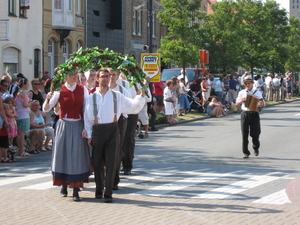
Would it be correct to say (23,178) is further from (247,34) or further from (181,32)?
(247,34)

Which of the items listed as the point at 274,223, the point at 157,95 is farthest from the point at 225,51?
the point at 274,223

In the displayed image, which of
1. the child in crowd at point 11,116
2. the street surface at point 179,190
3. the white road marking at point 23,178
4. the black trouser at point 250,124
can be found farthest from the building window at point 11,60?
the white road marking at point 23,178

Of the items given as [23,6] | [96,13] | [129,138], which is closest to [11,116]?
[129,138]

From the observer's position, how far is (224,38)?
3684 cm

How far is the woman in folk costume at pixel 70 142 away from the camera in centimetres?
808

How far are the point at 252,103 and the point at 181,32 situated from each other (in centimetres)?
1682

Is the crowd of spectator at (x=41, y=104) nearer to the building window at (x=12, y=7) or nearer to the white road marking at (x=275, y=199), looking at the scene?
the white road marking at (x=275, y=199)

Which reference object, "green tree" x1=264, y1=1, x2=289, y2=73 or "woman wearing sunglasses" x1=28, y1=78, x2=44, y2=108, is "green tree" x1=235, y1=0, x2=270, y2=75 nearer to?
"green tree" x1=264, y1=1, x2=289, y2=73

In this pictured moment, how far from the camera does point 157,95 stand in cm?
2261

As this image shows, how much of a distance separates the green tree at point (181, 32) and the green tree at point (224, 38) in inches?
283

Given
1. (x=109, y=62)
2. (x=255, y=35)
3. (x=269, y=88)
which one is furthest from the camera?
(x=255, y=35)

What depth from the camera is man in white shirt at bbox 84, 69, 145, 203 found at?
8.05 metres

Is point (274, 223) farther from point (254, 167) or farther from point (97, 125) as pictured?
Answer: point (254, 167)

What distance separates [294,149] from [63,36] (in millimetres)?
21514
